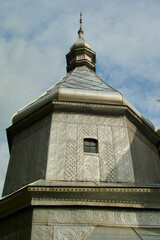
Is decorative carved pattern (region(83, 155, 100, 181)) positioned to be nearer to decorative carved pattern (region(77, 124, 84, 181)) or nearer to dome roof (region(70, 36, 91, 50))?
decorative carved pattern (region(77, 124, 84, 181))

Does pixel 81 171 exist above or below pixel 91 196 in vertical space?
above

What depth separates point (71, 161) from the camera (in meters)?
6.93

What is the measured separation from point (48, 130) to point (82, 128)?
1.11 m

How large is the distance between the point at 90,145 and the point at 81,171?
3.35 feet

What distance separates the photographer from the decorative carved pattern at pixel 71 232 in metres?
5.26

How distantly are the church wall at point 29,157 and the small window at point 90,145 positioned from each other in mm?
1237

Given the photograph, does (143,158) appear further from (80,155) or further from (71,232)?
(71,232)

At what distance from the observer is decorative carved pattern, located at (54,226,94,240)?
5262 mm

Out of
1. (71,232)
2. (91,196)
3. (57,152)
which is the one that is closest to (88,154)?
(57,152)

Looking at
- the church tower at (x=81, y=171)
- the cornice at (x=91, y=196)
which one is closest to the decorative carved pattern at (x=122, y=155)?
the church tower at (x=81, y=171)

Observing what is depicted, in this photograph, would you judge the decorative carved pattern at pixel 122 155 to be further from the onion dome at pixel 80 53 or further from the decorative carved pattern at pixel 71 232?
the onion dome at pixel 80 53

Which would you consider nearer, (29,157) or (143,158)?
(29,157)

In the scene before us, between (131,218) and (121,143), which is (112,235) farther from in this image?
(121,143)

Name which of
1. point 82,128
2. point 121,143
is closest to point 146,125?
point 121,143
